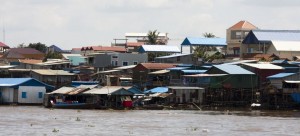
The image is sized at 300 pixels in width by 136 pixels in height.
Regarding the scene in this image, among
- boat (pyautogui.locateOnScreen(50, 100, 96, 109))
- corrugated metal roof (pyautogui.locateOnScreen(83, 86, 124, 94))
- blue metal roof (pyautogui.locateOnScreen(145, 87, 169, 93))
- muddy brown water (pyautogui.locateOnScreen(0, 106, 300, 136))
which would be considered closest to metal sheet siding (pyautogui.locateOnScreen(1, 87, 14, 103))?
boat (pyautogui.locateOnScreen(50, 100, 96, 109))

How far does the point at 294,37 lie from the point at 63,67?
999 inches

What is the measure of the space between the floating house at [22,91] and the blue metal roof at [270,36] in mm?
24470

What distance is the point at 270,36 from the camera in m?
82.4

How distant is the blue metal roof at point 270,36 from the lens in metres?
81.7

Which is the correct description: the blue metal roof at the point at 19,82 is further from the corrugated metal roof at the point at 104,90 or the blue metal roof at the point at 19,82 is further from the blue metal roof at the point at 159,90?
the blue metal roof at the point at 159,90


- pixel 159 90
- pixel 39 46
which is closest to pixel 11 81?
pixel 159 90

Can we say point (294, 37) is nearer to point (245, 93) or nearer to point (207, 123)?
point (245, 93)

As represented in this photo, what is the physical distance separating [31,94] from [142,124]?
25.0 metres

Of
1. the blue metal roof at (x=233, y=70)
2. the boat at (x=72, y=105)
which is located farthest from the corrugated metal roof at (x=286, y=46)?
the boat at (x=72, y=105)

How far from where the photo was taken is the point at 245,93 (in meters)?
64.8

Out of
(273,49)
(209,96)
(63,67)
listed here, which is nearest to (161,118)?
(209,96)

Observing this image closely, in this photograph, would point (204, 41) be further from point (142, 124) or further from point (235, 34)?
point (142, 124)

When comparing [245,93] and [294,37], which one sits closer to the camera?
[245,93]

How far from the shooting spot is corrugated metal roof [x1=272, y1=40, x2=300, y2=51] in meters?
79.5
